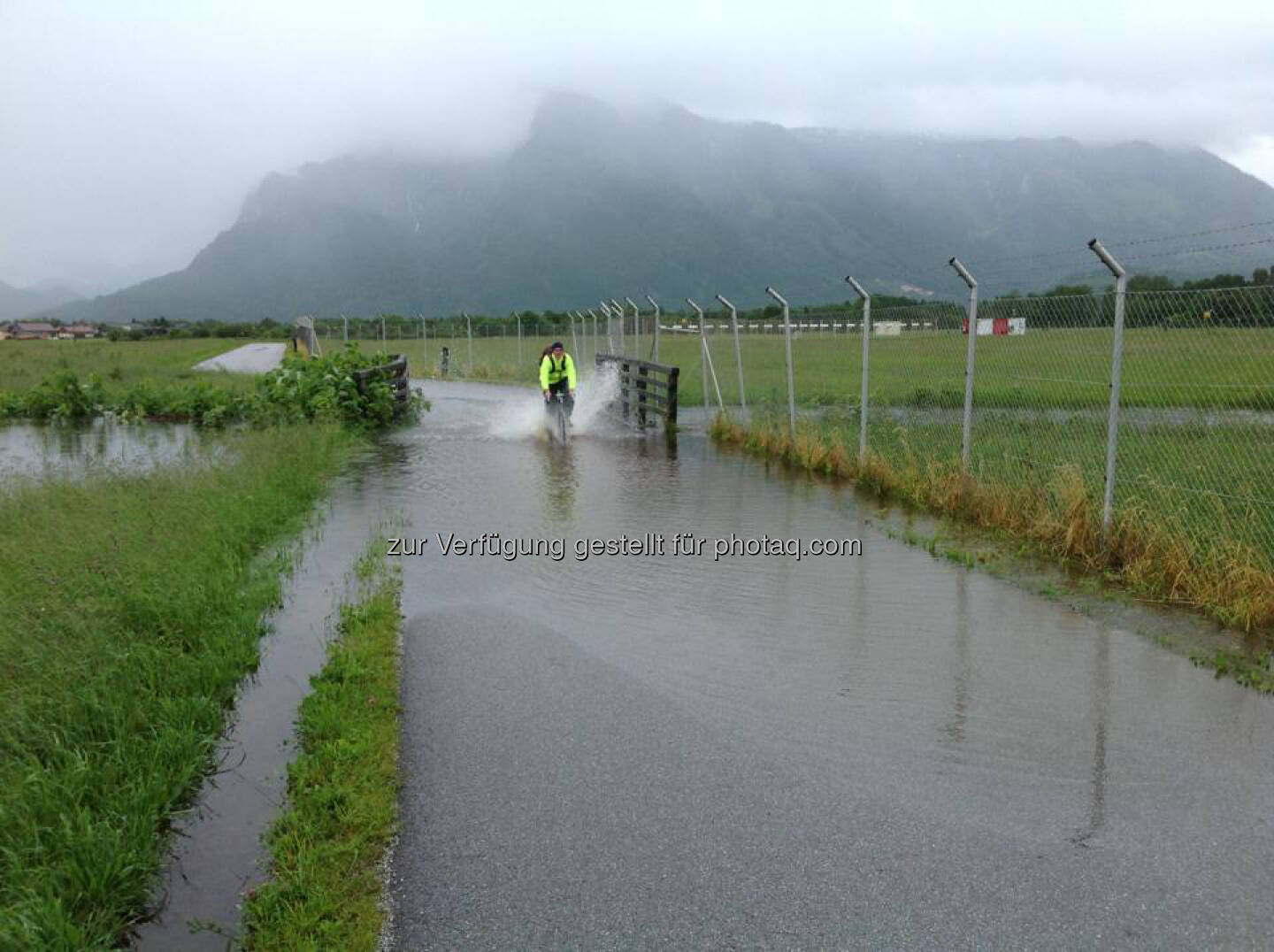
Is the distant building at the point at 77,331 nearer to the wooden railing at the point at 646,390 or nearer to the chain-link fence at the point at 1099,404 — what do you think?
the chain-link fence at the point at 1099,404

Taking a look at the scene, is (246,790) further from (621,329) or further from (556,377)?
(621,329)

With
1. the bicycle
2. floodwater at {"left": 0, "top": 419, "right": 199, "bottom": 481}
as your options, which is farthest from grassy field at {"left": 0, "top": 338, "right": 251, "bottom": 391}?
the bicycle

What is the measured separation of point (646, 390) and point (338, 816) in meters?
18.0

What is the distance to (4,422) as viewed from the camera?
24734 mm

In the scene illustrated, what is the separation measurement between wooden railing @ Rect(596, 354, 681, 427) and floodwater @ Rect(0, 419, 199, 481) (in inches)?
318

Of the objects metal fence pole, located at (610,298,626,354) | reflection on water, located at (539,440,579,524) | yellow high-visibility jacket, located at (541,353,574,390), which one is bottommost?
reflection on water, located at (539,440,579,524)

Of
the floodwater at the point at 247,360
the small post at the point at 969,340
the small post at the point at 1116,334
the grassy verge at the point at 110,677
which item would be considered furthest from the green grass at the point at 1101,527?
the floodwater at the point at 247,360

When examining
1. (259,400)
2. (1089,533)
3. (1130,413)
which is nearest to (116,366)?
(259,400)

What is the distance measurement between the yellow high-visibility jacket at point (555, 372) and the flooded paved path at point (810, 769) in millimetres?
10035

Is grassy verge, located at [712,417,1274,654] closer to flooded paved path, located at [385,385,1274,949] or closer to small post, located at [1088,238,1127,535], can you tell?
small post, located at [1088,238,1127,535]

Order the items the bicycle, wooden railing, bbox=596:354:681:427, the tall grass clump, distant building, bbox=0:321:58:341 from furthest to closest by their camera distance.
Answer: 1. distant building, bbox=0:321:58:341
2. the tall grass clump
3. wooden railing, bbox=596:354:681:427
4. the bicycle

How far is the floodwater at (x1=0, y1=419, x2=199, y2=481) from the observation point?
48.1 ft

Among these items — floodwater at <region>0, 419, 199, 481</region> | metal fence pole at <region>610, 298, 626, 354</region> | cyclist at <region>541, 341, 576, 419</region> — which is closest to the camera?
floodwater at <region>0, 419, 199, 481</region>

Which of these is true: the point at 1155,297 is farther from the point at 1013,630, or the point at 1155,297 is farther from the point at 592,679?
the point at 592,679
